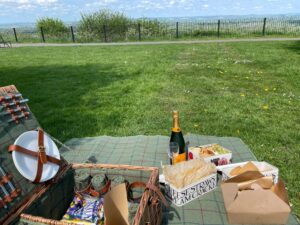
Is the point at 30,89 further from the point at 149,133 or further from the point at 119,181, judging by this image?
the point at 119,181

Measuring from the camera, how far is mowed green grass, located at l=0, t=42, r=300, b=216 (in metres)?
4.51

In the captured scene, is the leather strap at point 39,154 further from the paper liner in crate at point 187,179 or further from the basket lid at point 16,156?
the paper liner in crate at point 187,179

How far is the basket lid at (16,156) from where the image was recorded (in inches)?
68.1

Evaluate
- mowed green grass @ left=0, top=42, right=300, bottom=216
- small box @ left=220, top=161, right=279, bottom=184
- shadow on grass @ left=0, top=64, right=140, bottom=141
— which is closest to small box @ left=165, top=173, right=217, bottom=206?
small box @ left=220, top=161, right=279, bottom=184

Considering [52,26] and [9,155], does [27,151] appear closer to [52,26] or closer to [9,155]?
[9,155]

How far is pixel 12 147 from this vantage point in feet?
5.98

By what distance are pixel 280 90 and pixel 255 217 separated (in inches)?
214

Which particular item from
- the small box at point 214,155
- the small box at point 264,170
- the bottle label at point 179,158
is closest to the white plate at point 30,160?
the bottle label at point 179,158

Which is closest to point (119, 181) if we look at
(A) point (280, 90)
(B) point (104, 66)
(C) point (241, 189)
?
(C) point (241, 189)

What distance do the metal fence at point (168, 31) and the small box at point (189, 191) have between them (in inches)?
807

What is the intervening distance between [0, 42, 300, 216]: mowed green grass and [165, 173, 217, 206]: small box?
3.31 feet

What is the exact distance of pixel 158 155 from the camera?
3.26 m

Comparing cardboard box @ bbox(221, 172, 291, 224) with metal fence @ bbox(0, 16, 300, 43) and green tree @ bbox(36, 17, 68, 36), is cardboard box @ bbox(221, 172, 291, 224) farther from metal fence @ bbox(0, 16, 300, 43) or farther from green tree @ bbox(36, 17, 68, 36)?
green tree @ bbox(36, 17, 68, 36)

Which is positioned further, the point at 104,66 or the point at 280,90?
the point at 104,66
